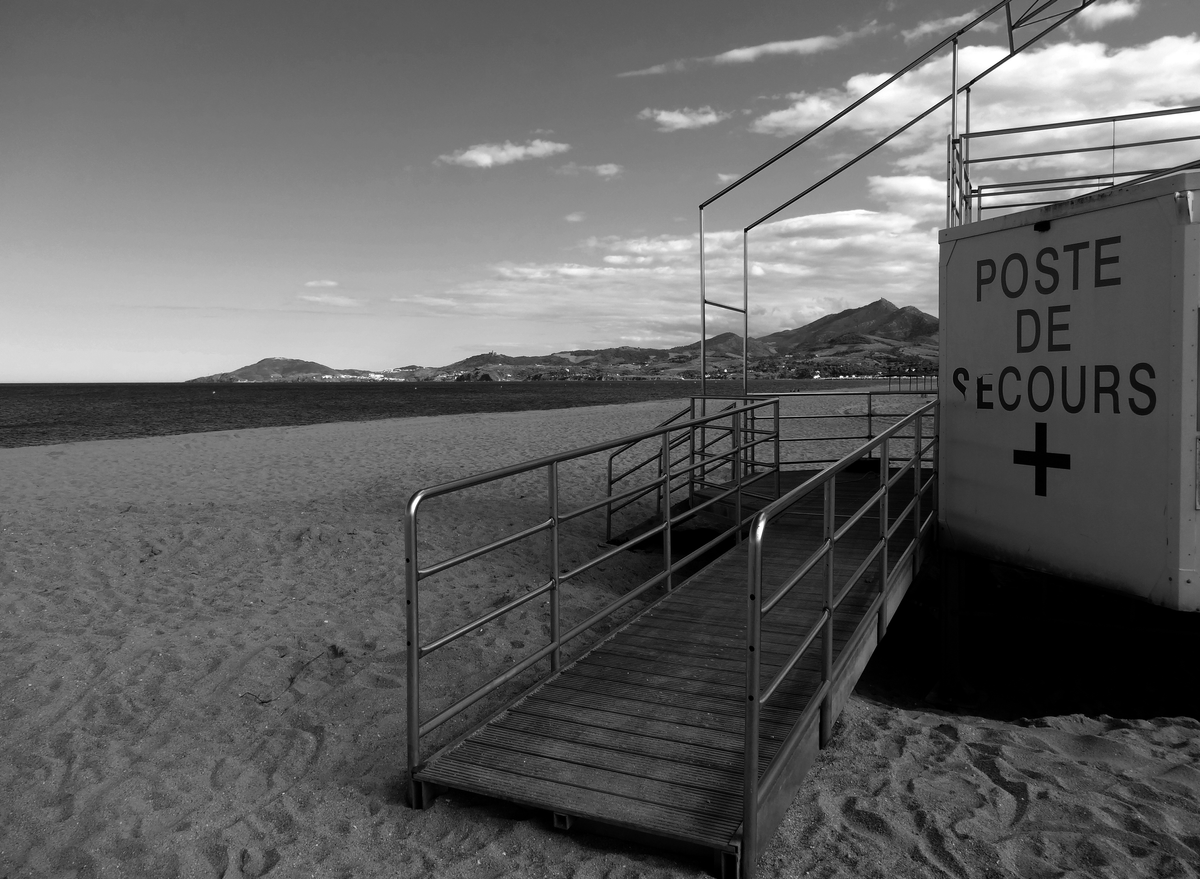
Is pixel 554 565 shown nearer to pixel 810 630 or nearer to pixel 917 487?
pixel 810 630

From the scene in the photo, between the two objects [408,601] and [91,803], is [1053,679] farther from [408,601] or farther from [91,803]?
[91,803]

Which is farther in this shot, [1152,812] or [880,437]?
[880,437]

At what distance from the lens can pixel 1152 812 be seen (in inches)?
127

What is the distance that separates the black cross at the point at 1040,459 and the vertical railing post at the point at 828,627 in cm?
214

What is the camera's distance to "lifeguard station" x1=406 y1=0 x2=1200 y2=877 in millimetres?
3191

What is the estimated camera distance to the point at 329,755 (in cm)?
390

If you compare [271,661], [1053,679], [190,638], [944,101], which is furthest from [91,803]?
[944,101]

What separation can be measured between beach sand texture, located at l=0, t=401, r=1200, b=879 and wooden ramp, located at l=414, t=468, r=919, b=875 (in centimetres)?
13

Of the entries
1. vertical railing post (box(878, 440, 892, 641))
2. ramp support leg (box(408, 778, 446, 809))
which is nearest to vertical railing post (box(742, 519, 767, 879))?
ramp support leg (box(408, 778, 446, 809))

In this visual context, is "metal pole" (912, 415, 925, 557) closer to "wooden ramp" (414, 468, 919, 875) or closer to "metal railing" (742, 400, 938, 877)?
"metal railing" (742, 400, 938, 877)

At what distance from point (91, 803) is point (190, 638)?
1.99 meters

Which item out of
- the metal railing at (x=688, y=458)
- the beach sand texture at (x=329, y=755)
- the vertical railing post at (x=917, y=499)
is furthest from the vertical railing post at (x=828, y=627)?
the metal railing at (x=688, y=458)

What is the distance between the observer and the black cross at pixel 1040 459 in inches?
195

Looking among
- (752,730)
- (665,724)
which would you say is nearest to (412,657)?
(665,724)
